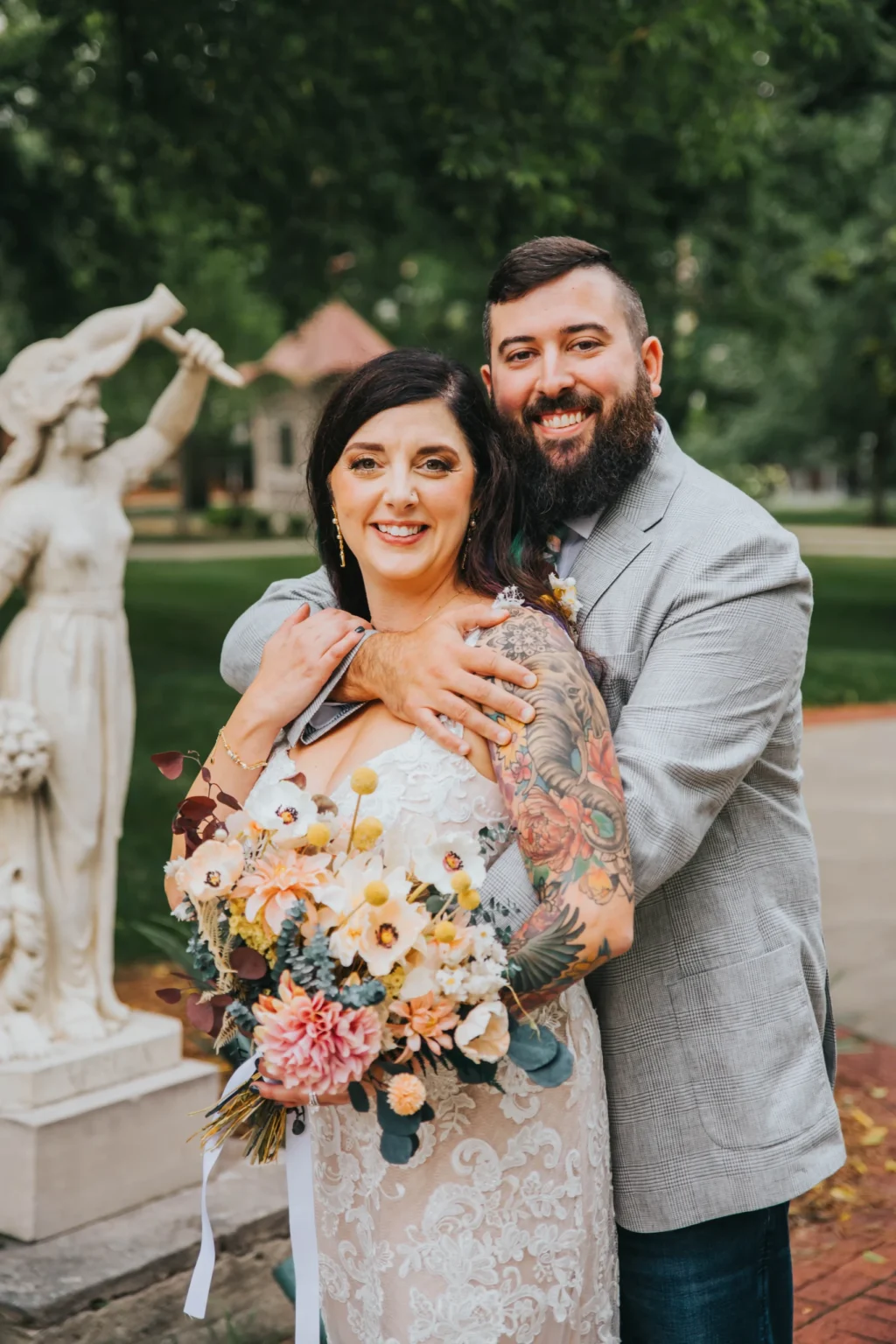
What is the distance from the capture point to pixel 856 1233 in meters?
4.86

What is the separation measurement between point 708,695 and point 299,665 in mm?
696

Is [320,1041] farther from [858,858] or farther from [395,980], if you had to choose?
[858,858]

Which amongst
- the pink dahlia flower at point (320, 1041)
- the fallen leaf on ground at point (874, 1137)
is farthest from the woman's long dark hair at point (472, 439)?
the fallen leaf on ground at point (874, 1137)

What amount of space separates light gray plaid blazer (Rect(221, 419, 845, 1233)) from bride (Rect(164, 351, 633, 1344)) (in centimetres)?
9

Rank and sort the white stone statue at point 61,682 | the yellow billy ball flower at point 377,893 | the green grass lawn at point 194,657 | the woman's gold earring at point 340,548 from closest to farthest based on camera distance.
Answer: the yellow billy ball flower at point 377,893 → the woman's gold earring at point 340,548 → the white stone statue at point 61,682 → the green grass lawn at point 194,657

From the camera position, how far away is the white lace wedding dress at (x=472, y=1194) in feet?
7.34

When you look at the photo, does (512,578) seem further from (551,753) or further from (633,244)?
(633,244)

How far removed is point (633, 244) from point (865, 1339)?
9330 millimetres

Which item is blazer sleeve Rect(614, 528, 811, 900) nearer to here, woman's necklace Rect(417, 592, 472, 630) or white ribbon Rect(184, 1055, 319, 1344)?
woman's necklace Rect(417, 592, 472, 630)

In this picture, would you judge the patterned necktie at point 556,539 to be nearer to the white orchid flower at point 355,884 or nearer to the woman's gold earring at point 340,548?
the woman's gold earring at point 340,548

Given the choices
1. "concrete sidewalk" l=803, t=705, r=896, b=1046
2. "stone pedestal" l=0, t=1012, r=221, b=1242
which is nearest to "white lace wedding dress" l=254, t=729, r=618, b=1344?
"stone pedestal" l=0, t=1012, r=221, b=1242

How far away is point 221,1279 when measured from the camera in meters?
4.50

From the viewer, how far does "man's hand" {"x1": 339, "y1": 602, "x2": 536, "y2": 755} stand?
2236 mm

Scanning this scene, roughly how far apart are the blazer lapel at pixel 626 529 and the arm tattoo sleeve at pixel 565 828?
0.86 ft
